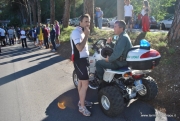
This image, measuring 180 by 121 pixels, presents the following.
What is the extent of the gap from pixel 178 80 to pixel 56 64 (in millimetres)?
6018

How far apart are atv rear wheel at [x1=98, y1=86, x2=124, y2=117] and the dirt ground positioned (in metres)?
1.09

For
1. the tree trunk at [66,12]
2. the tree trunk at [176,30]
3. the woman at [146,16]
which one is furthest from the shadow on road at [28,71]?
the tree trunk at [66,12]

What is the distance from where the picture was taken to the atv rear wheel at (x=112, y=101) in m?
4.07

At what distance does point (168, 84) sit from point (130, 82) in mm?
1537

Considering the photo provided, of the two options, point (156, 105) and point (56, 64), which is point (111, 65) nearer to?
point (156, 105)

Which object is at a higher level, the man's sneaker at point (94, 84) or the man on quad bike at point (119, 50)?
the man on quad bike at point (119, 50)

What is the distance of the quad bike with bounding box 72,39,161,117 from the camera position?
4.07m

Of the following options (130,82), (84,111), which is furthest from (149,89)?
(84,111)

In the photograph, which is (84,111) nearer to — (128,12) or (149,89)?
(149,89)

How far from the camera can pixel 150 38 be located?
8328mm

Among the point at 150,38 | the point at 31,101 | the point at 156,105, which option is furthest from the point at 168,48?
the point at 31,101

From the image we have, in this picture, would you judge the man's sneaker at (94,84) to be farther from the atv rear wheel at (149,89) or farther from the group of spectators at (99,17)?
the group of spectators at (99,17)

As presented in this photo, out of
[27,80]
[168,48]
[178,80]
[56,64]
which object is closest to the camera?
[178,80]

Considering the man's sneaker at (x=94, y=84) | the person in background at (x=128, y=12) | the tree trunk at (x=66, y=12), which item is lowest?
the man's sneaker at (x=94, y=84)
